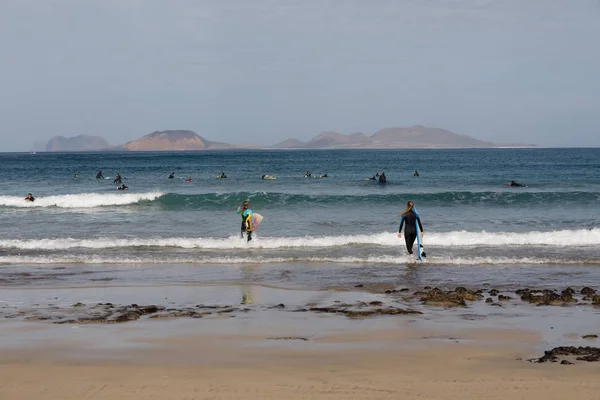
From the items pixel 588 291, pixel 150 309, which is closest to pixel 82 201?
pixel 150 309

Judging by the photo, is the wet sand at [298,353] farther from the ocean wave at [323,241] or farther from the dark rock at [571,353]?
the ocean wave at [323,241]

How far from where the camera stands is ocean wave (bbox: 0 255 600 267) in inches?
679

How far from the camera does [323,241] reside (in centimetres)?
2086

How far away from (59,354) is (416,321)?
207 inches

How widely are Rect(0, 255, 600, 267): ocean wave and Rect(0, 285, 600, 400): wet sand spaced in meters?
5.24

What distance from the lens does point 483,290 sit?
1318 cm

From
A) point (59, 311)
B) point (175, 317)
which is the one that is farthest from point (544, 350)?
point (59, 311)

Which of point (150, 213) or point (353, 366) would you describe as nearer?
point (353, 366)

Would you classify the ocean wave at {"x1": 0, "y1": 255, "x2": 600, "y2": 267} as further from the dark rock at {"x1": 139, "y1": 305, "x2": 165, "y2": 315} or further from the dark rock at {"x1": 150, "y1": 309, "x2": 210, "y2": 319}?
the dark rock at {"x1": 150, "y1": 309, "x2": 210, "y2": 319}

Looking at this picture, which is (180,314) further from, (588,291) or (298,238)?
(298,238)

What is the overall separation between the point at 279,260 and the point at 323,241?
3292 millimetres

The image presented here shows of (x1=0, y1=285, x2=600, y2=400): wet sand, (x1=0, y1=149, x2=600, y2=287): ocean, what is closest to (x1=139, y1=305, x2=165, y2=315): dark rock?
(x1=0, y1=285, x2=600, y2=400): wet sand

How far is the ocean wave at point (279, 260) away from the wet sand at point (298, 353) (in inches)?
206

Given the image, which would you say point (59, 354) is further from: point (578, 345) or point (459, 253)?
point (459, 253)
